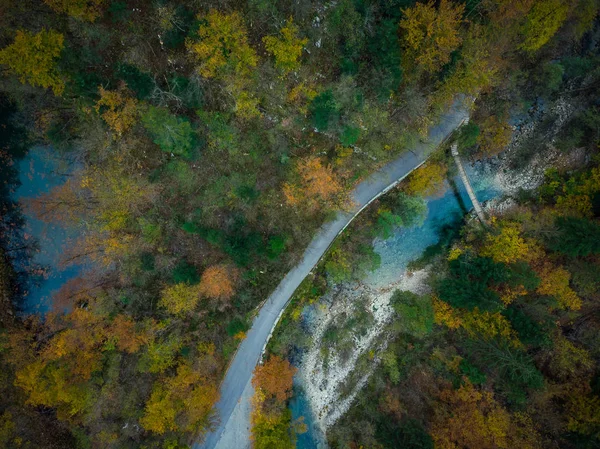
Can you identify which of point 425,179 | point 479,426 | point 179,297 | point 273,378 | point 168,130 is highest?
point 168,130

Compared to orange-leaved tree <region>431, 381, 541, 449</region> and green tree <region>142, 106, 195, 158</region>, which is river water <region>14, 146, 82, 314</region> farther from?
orange-leaved tree <region>431, 381, 541, 449</region>

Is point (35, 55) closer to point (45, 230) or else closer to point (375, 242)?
point (45, 230)

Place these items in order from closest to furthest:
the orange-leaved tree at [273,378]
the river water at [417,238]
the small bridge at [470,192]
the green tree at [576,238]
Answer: the green tree at [576,238]
the orange-leaved tree at [273,378]
the small bridge at [470,192]
the river water at [417,238]

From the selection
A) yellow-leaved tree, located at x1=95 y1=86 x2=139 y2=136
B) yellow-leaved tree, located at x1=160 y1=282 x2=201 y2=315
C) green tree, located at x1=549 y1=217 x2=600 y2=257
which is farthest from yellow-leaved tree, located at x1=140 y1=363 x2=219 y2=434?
green tree, located at x1=549 y1=217 x2=600 y2=257

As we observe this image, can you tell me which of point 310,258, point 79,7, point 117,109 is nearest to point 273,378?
point 310,258

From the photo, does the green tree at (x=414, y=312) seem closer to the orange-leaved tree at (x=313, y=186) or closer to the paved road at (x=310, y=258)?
the paved road at (x=310, y=258)

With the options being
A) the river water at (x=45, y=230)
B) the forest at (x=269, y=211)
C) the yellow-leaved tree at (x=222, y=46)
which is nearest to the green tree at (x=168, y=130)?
the forest at (x=269, y=211)
